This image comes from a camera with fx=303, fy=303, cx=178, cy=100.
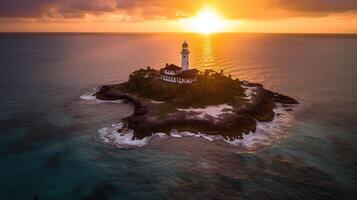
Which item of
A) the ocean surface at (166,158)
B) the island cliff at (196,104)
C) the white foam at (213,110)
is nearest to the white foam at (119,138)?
the ocean surface at (166,158)

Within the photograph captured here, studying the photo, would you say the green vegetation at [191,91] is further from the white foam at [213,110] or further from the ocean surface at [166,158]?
the ocean surface at [166,158]

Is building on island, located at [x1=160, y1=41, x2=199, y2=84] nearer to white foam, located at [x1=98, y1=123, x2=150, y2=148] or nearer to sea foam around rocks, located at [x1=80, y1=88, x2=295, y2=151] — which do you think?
sea foam around rocks, located at [x1=80, y1=88, x2=295, y2=151]

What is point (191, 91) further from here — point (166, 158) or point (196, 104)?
point (166, 158)

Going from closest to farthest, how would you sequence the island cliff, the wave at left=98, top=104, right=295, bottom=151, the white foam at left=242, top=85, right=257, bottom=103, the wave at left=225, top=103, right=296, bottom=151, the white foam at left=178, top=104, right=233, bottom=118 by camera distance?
the wave at left=98, top=104, right=295, bottom=151 → the wave at left=225, top=103, right=296, bottom=151 → the island cliff → the white foam at left=178, top=104, right=233, bottom=118 → the white foam at left=242, top=85, right=257, bottom=103

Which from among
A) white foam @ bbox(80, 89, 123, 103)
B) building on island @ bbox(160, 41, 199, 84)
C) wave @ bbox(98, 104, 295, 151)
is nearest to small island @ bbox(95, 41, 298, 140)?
building on island @ bbox(160, 41, 199, 84)

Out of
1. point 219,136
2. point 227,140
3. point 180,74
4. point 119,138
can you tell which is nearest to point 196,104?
point 219,136

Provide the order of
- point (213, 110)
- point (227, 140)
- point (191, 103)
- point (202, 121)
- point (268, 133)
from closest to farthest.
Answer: point (227, 140), point (268, 133), point (202, 121), point (213, 110), point (191, 103)

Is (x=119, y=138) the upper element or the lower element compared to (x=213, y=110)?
lower

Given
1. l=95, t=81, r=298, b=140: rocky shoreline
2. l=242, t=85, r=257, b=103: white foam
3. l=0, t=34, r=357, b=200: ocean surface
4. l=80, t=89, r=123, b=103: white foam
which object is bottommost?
l=0, t=34, r=357, b=200: ocean surface

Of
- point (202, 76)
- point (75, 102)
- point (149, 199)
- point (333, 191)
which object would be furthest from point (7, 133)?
point (333, 191)
